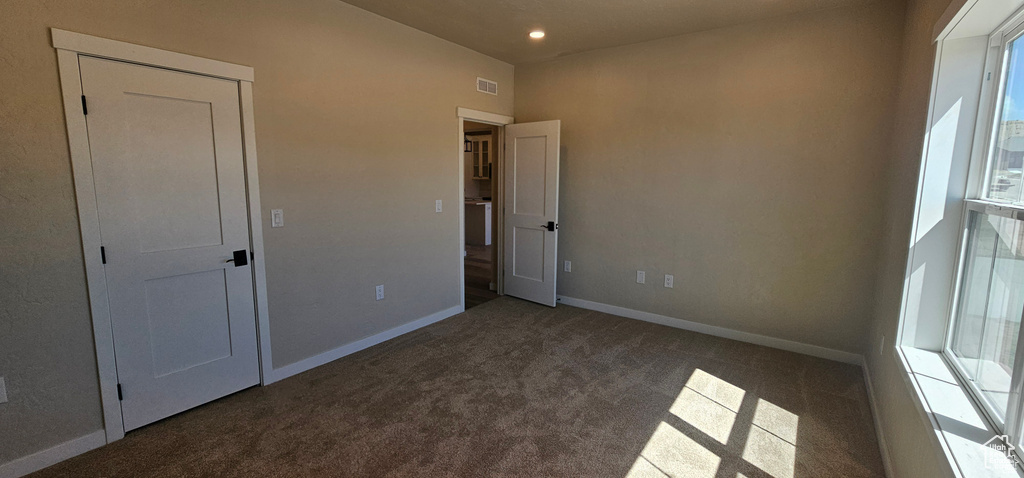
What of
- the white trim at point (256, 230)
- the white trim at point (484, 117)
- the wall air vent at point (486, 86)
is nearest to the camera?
the white trim at point (256, 230)

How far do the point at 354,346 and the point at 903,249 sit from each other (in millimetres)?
3643

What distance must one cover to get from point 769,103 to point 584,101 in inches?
65.8

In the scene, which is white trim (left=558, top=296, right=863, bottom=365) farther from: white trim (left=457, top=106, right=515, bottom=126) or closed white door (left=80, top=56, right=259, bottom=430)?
closed white door (left=80, top=56, right=259, bottom=430)

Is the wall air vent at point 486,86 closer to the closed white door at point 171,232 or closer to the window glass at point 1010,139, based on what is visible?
the closed white door at point 171,232

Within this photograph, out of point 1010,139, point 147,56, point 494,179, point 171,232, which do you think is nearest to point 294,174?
point 171,232

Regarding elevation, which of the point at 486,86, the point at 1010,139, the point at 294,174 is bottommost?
the point at 294,174

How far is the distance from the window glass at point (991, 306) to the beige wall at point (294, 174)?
11.6 ft

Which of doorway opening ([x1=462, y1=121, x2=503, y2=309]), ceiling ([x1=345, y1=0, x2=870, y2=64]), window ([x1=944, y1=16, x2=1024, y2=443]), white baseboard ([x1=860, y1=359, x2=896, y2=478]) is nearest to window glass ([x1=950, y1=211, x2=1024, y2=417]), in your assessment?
window ([x1=944, y1=16, x2=1024, y2=443])

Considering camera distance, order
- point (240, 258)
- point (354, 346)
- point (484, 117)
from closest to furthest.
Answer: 1. point (240, 258)
2. point (354, 346)
3. point (484, 117)

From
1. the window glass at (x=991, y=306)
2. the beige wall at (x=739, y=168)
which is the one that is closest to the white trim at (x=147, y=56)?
the beige wall at (x=739, y=168)

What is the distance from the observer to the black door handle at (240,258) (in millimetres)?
2740

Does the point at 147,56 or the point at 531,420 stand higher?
the point at 147,56

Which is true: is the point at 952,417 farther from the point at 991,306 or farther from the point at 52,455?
the point at 52,455

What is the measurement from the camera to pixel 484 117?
4.52 metres
